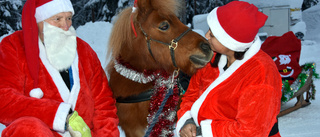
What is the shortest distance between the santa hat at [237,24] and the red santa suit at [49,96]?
94cm

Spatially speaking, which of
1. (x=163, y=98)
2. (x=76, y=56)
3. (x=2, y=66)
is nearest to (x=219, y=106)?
(x=163, y=98)

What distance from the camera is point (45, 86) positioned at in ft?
6.09

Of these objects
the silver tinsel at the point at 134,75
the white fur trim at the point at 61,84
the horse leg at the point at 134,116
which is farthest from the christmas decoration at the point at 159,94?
the white fur trim at the point at 61,84

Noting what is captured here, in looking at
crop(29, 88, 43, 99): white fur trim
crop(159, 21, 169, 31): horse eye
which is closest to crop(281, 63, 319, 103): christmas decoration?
crop(159, 21, 169, 31): horse eye

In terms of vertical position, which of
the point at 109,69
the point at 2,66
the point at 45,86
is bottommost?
the point at 109,69

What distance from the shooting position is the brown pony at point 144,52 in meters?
2.23

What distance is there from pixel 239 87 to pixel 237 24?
360 millimetres

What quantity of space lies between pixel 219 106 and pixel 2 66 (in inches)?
53.5

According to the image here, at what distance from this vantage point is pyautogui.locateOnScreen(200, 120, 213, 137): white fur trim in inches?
65.6

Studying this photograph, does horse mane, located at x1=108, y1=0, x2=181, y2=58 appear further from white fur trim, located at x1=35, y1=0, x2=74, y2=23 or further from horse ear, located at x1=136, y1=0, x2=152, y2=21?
Result: white fur trim, located at x1=35, y1=0, x2=74, y2=23

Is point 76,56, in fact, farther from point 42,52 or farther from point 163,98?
point 163,98

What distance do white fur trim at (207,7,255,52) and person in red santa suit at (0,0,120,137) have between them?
0.93 meters

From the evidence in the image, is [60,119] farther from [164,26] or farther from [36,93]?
[164,26]

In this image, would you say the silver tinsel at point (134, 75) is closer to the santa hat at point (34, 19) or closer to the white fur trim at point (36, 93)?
the santa hat at point (34, 19)
